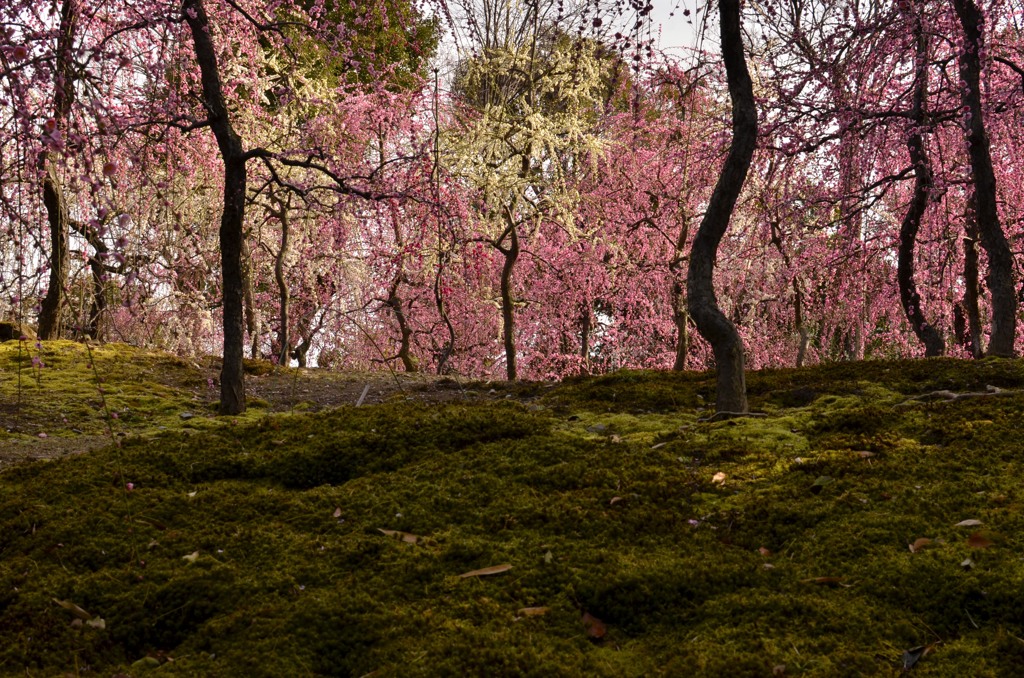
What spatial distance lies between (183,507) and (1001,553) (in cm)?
315

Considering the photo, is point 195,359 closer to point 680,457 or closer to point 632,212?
point 680,457

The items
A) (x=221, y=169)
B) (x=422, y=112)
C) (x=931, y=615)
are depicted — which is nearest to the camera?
(x=931, y=615)

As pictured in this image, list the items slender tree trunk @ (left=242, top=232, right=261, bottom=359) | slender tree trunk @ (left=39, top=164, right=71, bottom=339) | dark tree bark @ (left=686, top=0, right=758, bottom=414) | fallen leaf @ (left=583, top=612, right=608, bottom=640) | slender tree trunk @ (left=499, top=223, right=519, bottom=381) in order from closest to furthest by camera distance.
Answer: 1. fallen leaf @ (left=583, top=612, right=608, bottom=640)
2. dark tree bark @ (left=686, top=0, right=758, bottom=414)
3. slender tree trunk @ (left=39, top=164, right=71, bottom=339)
4. slender tree trunk @ (left=499, top=223, right=519, bottom=381)
5. slender tree trunk @ (left=242, top=232, right=261, bottom=359)

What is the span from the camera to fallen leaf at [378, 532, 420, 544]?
10.7 ft

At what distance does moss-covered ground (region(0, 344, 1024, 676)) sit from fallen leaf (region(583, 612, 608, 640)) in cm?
1

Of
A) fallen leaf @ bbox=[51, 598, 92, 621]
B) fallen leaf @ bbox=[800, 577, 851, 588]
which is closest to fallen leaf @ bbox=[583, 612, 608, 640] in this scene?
fallen leaf @ bbox=[800, 577, 851, 588]

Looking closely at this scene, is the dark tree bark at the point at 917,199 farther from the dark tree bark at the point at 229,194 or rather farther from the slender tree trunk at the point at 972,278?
the dark tree bark at the point at 229,194

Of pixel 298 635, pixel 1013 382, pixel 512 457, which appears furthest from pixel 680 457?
pixel 1013 382

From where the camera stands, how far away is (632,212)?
14227mm

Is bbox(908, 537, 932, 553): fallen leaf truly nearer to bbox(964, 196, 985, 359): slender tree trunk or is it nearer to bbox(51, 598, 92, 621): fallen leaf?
bbox(51, 598, 92, 621): fallen leaf

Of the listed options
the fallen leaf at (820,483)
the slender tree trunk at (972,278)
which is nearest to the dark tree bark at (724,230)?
the fallen leaf at (820,483)

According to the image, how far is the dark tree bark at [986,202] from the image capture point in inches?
247

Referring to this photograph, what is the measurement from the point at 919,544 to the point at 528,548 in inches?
54.0

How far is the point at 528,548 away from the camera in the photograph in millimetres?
3145
